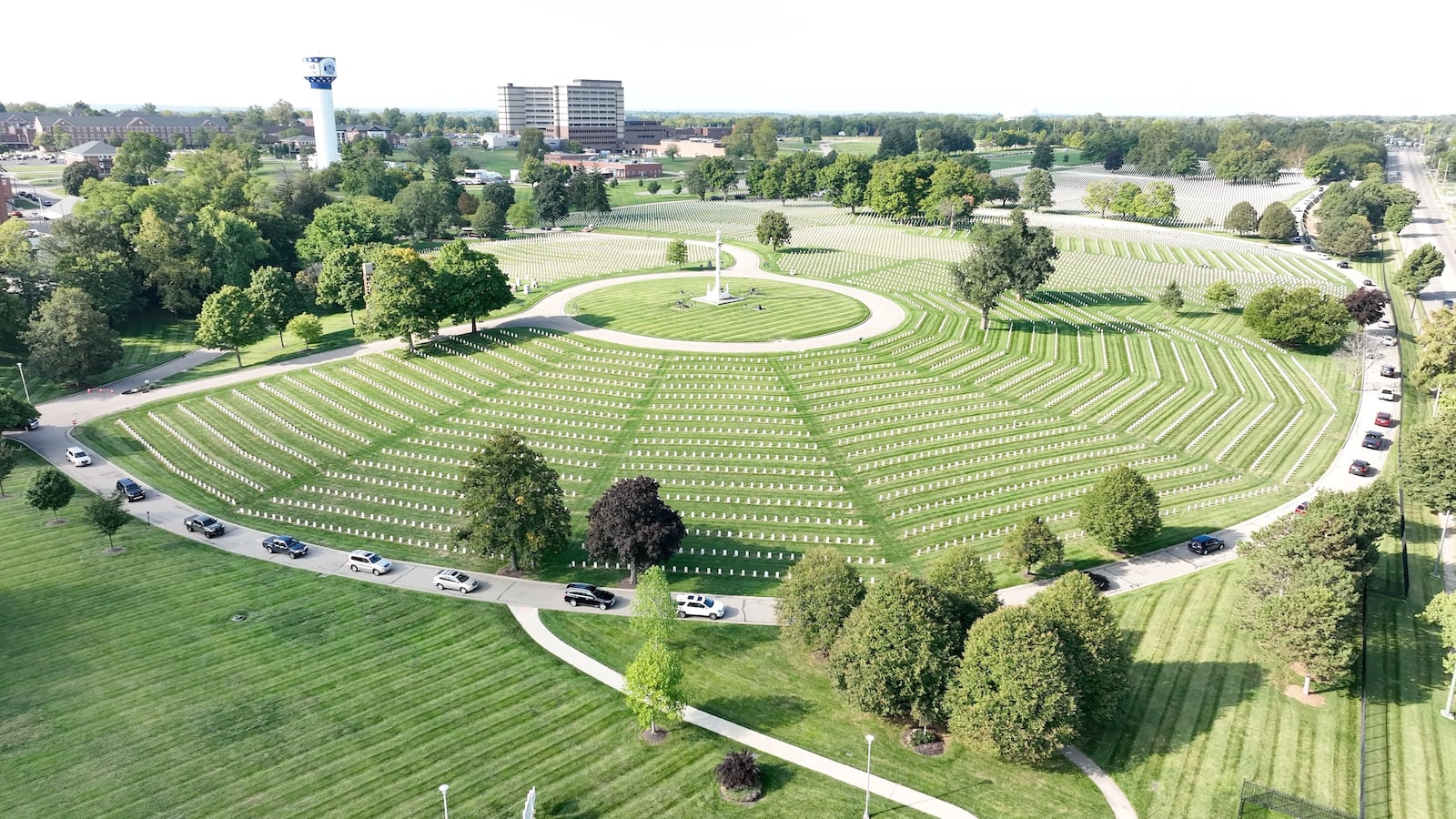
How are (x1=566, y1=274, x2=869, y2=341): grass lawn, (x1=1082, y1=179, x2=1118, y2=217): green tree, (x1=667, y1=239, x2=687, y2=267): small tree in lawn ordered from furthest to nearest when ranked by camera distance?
(x1=1082, y1=179, x2=1118, y2=217): green tree, (x1=667, y1=239, x2=687, y2=267): small tree in lawn, (x1=566, y1=274, x2=869, y2=341): grass lawn

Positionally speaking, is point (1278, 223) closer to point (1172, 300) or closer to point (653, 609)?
point (1172, 300)

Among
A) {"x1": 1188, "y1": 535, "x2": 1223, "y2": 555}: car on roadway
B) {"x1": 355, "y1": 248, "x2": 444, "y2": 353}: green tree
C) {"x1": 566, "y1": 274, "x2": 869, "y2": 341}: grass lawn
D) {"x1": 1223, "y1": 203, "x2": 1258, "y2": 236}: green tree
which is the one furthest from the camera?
{"x1": 1223, "y1": 203, "x2": 1258, "y2": 236}: green tree

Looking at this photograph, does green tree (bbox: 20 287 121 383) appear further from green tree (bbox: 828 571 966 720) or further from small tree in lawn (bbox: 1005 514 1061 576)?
small tree in lawn (bbox: 1005 514 1061 576)

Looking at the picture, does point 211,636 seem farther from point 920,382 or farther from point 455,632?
point 920,382

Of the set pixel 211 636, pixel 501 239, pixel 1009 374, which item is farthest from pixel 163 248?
pixel 1009 374

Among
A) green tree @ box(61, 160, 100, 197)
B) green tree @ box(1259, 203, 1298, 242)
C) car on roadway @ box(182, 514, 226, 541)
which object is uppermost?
green tree @ box(61, 160, 100, 197)

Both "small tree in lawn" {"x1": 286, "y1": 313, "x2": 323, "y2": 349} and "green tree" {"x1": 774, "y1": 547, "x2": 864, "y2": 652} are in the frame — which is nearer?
"green tree" {"x1": 774, "y1": 547, "x2": 864, "y2": 652}

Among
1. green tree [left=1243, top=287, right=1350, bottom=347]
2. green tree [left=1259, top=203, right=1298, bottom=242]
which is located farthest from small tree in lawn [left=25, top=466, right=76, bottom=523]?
green tree [left=1259, top=203, right=1298, bottom=242]
